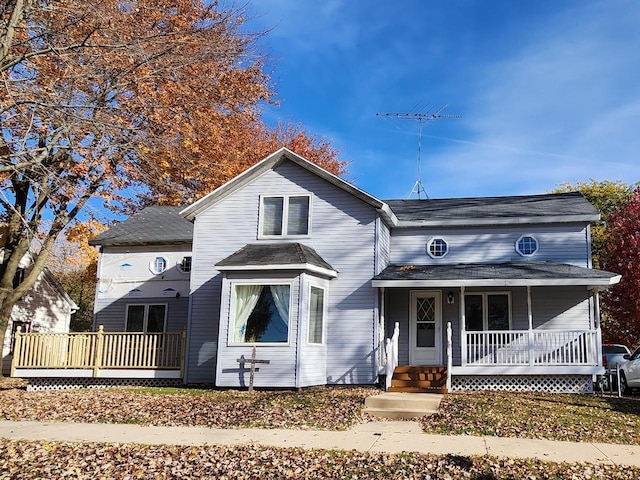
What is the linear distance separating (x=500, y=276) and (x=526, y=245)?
237 cm

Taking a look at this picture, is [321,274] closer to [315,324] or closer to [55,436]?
[315,324]

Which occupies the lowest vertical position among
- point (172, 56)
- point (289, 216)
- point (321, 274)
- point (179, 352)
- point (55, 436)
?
point (55, 436)

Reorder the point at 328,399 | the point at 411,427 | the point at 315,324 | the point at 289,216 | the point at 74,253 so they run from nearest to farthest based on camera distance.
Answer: the point at 411,427 → the point at 328,399 → the point at 315,324 → the point at 289,216 → the point at 74,253

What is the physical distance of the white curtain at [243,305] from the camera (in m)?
15.7

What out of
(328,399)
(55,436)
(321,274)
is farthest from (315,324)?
(55,436)

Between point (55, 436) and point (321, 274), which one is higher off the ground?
point (321, 274)

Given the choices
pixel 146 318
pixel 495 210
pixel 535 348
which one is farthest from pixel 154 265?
pixel 535 348

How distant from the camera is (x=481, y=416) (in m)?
11.4

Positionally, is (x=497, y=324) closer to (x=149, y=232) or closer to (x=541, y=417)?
(x=541, y=417)

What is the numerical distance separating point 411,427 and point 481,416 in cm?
140

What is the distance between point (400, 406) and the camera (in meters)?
13.0

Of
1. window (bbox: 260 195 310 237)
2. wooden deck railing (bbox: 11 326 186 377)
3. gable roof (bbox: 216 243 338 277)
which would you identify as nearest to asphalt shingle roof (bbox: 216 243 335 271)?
gable roof (bbox: 216 243 338 277)

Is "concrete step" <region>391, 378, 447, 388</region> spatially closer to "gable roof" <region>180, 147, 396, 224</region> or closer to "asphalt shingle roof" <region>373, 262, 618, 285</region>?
"asphalt shingle roof" <region>373, 262, 618, 285</region>

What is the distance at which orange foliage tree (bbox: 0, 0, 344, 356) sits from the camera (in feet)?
35.0
